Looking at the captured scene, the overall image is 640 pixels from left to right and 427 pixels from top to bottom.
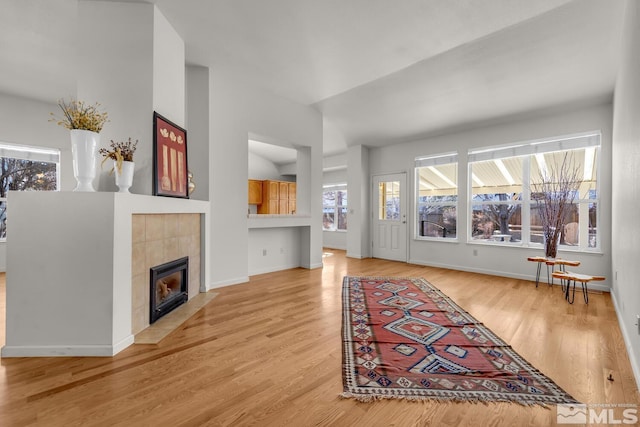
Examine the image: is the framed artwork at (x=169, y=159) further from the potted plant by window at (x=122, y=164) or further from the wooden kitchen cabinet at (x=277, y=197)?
the wooden kitchen cabinet at (x=277, y=197)

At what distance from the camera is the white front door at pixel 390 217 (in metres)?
6.52

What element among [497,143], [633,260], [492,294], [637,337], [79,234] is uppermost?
[497,143]

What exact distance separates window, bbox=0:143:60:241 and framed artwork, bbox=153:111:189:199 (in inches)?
159

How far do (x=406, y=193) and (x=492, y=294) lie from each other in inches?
122

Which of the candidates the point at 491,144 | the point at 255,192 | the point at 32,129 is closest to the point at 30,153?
the point at 32,129

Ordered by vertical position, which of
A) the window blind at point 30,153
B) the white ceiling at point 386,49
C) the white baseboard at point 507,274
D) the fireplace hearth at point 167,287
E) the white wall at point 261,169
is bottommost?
the white baseboard at point 507,274

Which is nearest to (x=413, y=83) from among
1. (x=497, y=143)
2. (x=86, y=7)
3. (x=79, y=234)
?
(x=497, y=143)

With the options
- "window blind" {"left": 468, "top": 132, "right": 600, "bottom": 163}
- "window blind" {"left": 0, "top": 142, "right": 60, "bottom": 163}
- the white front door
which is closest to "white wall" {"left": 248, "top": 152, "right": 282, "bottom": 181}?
the white front door

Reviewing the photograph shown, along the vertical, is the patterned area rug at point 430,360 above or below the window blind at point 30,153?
below

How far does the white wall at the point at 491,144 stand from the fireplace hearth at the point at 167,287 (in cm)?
481

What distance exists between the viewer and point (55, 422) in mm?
1391

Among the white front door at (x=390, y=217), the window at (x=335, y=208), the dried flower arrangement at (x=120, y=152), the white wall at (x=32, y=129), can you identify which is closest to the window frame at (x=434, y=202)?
the white front door at (x=390, y=217)

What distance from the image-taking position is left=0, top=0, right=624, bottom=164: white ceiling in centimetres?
256

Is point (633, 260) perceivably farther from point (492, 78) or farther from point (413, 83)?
point (413, 83)
